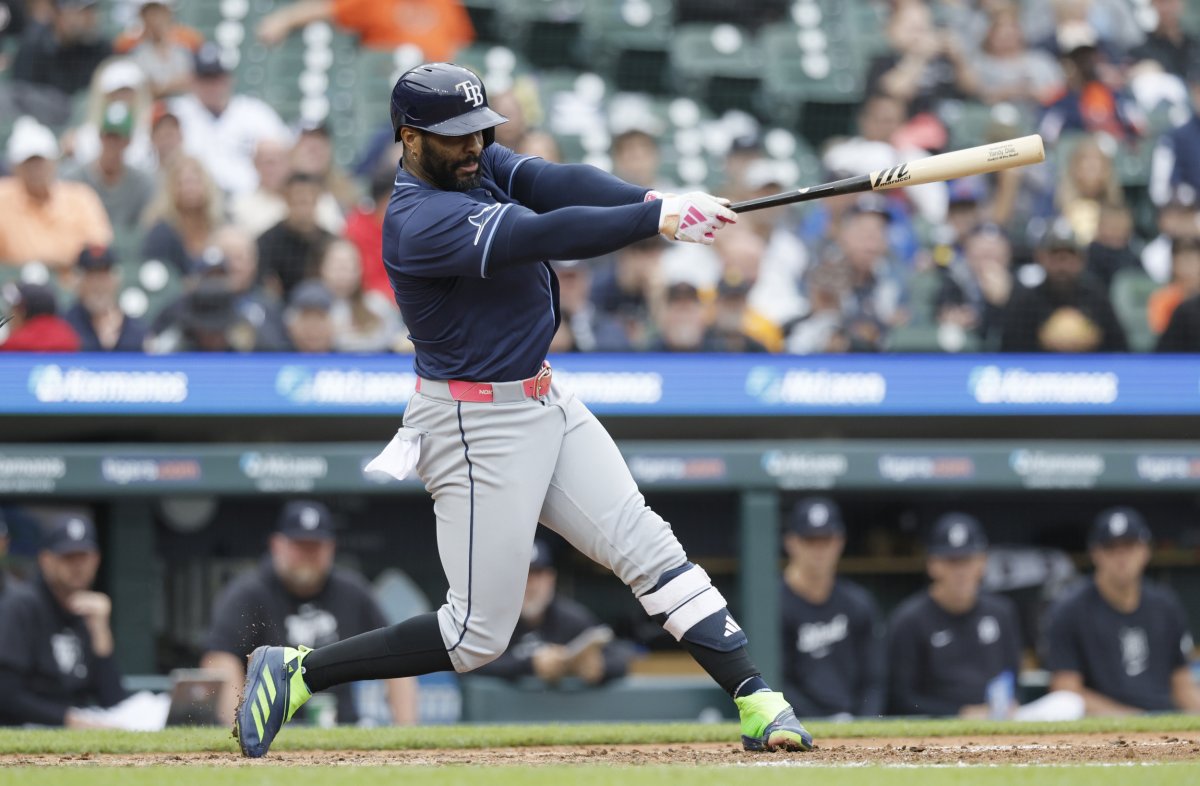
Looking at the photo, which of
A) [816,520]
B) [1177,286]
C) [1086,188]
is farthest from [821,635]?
[1086,188]

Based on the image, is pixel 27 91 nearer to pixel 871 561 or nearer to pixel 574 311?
pixel 574 311

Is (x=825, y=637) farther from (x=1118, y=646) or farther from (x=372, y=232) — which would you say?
(x=372, y=232)

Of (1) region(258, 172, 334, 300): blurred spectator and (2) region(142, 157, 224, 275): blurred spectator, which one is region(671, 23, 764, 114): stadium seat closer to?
(1) region(258, 172, 334, 300): blurred spectator

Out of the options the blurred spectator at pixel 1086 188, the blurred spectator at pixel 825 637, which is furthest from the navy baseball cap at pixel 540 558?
the blurred spectator at pixel 1086 188

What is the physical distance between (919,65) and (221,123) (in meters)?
3.78

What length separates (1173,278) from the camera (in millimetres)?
7668

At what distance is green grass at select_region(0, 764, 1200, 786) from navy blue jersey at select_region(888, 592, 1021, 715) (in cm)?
271

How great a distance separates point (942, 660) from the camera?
640cm

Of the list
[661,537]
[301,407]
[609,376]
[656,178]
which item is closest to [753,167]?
[656,178]

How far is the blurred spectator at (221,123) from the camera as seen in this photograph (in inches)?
316

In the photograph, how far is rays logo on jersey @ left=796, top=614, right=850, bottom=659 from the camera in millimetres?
6416

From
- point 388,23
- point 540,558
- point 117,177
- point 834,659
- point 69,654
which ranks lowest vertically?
point 834,659

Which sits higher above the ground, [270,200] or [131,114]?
[131,114]

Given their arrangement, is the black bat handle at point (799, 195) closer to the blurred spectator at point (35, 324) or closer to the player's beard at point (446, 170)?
the player's beard at point (446, 170)
